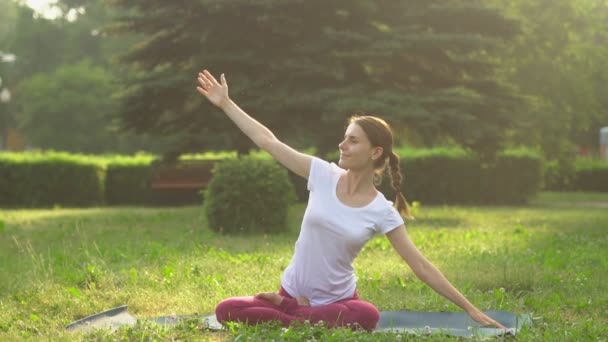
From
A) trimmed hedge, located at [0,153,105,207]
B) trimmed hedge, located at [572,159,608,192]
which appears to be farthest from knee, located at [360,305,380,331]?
trimmed hedge, located at [572,159,608,192]

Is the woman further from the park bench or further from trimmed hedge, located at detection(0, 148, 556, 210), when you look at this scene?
the park bench

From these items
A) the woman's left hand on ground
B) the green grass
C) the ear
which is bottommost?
the green grass

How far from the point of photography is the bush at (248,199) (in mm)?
14578

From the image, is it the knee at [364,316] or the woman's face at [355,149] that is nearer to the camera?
the woman's face at [355,149]

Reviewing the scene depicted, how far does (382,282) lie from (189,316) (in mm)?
2654

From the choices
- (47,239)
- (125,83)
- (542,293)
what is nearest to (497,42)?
(125,83)

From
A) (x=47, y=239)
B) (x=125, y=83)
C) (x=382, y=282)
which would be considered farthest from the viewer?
(x=125, y=83)

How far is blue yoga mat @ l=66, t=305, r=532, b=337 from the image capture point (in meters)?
6.35

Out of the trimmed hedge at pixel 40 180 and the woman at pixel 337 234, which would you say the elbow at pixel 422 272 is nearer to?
the woman at pixel 337 234

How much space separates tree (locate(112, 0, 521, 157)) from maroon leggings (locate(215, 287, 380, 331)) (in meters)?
11.3

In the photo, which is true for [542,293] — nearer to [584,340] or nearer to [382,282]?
[382,282]

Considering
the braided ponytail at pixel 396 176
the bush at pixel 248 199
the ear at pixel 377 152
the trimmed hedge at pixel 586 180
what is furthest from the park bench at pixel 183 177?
the ear at pixel 377 152

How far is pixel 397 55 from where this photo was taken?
18.8 m

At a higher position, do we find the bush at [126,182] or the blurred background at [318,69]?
the blurred background at [318,69]
